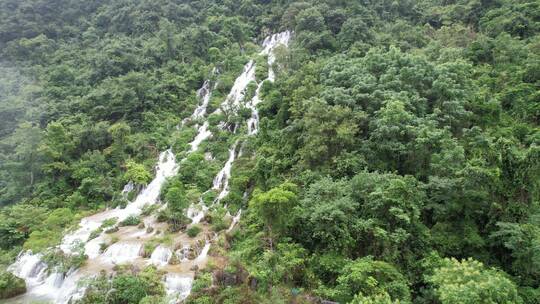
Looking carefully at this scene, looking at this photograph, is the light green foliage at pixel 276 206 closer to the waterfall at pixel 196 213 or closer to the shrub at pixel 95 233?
the waterfall at pixel 196 213

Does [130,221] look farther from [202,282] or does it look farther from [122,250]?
[202,282]

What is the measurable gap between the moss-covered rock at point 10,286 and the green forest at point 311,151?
53mm

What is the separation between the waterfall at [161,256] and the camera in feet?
55.1

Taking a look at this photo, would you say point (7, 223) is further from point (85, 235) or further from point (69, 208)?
point (85, 235)

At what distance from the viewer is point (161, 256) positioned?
17.1 meters

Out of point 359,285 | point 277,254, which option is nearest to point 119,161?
point 277,254

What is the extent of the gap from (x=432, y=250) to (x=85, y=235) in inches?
750

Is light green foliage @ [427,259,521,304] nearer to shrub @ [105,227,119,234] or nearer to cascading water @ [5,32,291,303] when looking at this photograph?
cascading water @ [5,32,291,303]

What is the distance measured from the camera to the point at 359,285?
36.8 ft

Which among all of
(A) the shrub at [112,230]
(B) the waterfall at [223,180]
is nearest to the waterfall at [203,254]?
(B) the waterfall at [223,180]

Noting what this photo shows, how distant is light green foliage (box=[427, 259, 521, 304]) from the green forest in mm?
56

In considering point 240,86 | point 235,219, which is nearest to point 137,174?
point 235,219

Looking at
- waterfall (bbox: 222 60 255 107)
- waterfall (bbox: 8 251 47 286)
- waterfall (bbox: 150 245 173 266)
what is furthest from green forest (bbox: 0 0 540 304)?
→ waterfall (bbox: 222 60 255 107)

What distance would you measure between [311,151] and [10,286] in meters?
15.5
